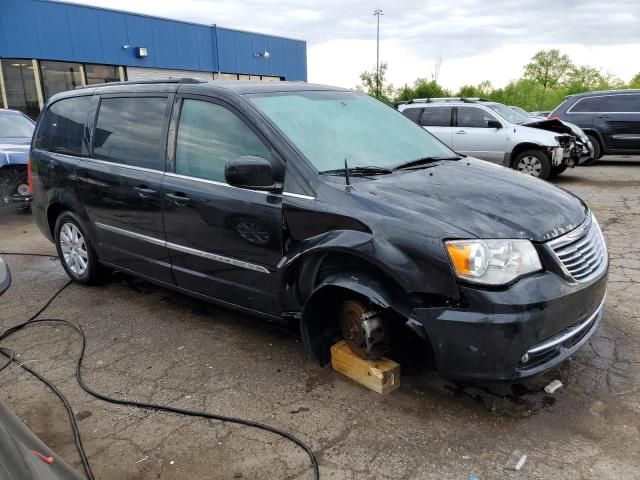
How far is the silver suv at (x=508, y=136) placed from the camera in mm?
10297

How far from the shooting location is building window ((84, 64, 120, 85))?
807 inches

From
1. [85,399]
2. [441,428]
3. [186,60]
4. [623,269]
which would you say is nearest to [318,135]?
[441,428]

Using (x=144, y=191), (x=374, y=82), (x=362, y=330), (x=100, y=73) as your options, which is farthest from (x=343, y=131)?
(x=374, y=82)

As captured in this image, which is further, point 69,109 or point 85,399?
point 69,109

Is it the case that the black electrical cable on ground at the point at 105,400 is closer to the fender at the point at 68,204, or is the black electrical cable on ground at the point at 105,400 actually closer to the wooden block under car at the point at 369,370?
the wooden block under car at the point at 369,370

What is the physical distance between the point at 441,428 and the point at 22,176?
8.58m

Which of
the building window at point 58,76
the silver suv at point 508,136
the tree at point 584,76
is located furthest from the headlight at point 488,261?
the tree at point 584,76

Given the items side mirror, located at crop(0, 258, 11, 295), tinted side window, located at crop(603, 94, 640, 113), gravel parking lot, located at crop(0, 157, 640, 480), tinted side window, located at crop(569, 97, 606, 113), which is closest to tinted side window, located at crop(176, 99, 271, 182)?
gravel parking lot, located at crop(0, 157, 640, 480)

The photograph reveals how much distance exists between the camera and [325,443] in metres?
2.68

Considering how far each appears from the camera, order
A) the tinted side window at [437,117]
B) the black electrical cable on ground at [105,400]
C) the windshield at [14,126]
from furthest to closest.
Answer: the tinted side window at [437,117], the windshield at [14,126], the black electrical cable on ground at [105,400]

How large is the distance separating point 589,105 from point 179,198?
11977mm

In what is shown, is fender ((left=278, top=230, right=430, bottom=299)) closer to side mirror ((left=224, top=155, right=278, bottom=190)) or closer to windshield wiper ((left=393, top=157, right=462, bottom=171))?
side mirror ((left=224, top=155, right=278, bottom=190))

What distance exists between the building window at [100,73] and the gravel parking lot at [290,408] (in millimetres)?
18949

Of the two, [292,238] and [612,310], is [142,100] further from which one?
[612,310]
